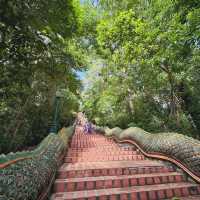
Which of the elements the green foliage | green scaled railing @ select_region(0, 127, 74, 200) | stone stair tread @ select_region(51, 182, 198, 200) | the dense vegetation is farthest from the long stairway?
the dense vegetation

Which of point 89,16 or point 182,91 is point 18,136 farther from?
point 89,16

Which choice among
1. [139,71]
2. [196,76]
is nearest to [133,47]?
[139,71]

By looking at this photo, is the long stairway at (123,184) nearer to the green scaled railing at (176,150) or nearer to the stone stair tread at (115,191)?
the stone stair tread at (115,191)

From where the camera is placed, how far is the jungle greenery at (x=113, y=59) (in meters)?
4.75

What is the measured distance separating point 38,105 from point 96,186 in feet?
28.1

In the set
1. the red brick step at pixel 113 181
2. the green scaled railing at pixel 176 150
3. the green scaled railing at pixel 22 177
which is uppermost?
the green scaled railing at pixel 176 150

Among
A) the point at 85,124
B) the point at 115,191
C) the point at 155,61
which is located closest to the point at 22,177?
the point at 115,191

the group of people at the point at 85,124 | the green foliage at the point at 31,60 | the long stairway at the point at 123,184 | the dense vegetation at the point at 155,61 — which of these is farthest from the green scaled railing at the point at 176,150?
the group of people at the point at 85,124

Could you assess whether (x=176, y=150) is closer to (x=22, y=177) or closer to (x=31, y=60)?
(x=22, y=177)

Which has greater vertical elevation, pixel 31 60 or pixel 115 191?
pixel 31 60

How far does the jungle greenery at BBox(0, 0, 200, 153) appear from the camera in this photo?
4.75 m

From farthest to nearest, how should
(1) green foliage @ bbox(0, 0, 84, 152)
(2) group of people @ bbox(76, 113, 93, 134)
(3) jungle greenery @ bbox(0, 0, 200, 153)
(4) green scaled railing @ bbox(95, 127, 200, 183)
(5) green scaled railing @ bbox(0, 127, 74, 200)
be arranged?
1. (2) group of people @ bbox(76, 113, 93, 134)
2. (3) jungle greenery @ bbox(0, 0, 200, 153)
3. (1) green foliage @ bbox(0, 0, 84, 152)
4. (4) green scaled railing @ bbox(95, 127, 200, 183)
5. (5) green scaled railing @ bbox(0, 127, 74, 200)

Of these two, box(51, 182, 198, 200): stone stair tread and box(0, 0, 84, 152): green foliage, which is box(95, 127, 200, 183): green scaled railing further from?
box(0, 0, 84, 152): green foliage

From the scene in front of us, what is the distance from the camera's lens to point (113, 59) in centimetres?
1041
